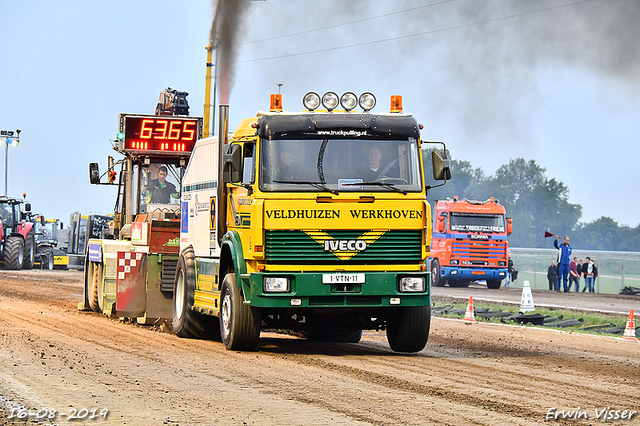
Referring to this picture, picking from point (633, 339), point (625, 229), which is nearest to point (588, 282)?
point (633, 339)

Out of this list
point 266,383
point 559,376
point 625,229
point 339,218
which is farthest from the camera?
point 625,229

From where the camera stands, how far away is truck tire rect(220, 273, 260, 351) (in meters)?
12.7

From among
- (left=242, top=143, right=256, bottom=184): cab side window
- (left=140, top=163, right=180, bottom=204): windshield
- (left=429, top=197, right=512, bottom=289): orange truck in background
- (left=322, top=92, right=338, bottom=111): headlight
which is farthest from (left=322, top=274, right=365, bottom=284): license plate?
(left=429, top=197, right=512, bottom=289): orange truck in background

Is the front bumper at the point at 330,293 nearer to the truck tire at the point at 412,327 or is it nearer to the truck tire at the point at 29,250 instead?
the truck tire at the point at 412,327

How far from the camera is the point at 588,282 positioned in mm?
37844

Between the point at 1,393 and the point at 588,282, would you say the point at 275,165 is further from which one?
the point at 588,282

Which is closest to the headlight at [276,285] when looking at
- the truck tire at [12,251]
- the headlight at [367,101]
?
the headlight at [367,101]

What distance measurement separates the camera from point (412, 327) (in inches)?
515

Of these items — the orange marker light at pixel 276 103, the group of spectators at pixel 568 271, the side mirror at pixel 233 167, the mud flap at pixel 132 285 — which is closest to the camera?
the side mirror at pixel 233 167

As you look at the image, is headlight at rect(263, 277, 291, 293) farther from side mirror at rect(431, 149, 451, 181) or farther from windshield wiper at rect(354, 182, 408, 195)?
side mirror at rect(431, 149, 451, 181)

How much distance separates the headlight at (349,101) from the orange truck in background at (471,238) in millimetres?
22639

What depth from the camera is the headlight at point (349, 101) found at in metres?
12.9

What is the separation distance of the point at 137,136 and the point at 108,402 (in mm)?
11436

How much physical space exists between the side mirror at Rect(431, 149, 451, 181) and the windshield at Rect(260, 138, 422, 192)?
265 mm
